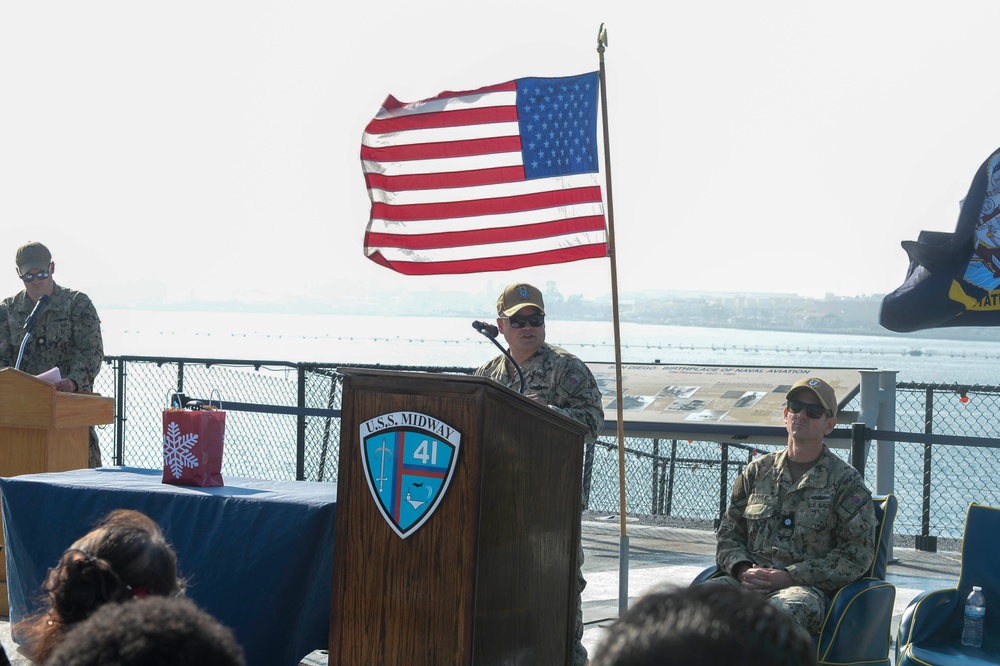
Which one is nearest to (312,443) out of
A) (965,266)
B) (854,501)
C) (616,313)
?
(616,313)

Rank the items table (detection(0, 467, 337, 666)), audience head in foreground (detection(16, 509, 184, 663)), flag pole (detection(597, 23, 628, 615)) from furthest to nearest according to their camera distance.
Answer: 1. flag pole (detection(597, 23, 628, 615))
2. table (detection(0, 467, 337, 666))
3. audience head in foreground (detection(16, 509, 184, 663))

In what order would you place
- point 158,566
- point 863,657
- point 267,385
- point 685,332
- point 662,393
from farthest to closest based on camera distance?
point 685,332 < point 267,385 < point 662,393 < point 863,657 < point 158,566

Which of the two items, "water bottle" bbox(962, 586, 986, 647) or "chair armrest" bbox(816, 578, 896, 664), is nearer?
"chair armrest" bbox(816, 578, 896, 664)

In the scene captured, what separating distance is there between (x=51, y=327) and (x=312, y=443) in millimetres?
4310

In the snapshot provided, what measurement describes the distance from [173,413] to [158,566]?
78.9 inches

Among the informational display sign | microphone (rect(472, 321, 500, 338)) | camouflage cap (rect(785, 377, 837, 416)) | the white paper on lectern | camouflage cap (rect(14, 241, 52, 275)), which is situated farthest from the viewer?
the informational display sign

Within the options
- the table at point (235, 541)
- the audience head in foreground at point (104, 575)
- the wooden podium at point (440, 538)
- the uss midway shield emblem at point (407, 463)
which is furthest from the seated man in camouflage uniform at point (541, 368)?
the audience head in foreground at point (104, 575)

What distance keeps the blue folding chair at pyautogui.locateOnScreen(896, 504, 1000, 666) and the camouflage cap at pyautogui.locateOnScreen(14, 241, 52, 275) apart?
5270mm

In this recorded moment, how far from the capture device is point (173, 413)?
14.7 ft

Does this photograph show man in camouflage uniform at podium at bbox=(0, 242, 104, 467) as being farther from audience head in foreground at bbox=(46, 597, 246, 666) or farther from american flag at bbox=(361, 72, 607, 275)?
audience head in foreground at bbox=(46, 597, 246, 666)

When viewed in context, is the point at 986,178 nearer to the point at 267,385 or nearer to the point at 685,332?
the point at 267,385

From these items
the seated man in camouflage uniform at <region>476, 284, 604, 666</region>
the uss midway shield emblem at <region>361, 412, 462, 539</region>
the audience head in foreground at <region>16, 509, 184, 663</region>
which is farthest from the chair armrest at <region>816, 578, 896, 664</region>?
the audience head in foreground at <region>16, 509, 184, 663</region>

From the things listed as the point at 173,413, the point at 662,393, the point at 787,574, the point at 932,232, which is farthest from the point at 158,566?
the point at 662,393

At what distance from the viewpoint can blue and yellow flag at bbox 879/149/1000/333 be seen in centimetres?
609
